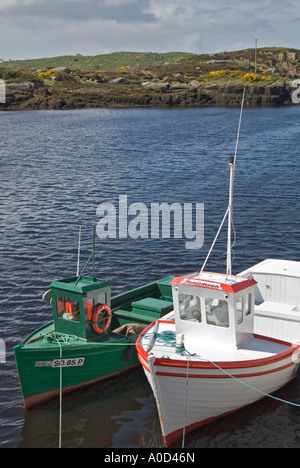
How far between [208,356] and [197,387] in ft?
3.01

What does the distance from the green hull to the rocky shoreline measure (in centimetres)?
10710

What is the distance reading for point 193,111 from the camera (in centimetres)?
11294

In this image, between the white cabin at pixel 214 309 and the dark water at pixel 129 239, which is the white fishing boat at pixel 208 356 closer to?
the white cabin at pixel 214 309

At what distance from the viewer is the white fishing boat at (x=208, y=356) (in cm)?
1432

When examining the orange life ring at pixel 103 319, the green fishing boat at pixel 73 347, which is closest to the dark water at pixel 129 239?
the green fishing boat at pixel 73 347

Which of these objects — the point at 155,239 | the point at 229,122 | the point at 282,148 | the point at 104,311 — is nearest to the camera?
the point at 104,311

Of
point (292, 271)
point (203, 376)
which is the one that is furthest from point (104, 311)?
point (292, 271)

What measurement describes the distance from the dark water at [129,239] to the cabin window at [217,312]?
2700 mm

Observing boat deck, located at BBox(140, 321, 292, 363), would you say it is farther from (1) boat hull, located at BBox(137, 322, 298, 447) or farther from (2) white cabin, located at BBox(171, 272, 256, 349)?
(1) boat hull, located at BBox(137, 322, 298, 447)

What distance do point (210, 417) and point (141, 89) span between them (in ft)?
427
